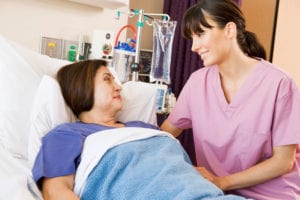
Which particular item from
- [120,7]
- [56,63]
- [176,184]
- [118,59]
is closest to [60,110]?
[56,63]

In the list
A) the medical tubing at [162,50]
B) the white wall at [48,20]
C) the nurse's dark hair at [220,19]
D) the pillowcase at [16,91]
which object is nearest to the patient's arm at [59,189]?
the pillowcase at [16,91]

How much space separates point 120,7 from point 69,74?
81cm

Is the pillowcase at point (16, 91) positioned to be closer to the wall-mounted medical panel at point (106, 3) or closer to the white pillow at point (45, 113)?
the white pillow at point (45, 113)

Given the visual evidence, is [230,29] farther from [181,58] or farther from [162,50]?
[181,58]

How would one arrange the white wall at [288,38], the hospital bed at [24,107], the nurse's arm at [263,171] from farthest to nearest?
1. the white wall at [288,38]
2. the nurse's arm at [263,171]
3. the hospital bed at [24,107]

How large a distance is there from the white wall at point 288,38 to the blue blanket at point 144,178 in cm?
252

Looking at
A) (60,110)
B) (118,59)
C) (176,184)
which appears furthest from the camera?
(118,59)

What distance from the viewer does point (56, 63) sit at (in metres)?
1.49

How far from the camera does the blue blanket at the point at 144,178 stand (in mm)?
962

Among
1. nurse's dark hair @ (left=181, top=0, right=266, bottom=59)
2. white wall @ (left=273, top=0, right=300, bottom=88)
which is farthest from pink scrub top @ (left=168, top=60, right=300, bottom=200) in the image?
white wall @ (left=273, top=0, right=300, bottom=88)

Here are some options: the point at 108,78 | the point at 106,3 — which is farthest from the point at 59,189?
the point at 106,3

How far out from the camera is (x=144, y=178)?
1027 mm

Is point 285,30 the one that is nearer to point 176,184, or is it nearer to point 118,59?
point 118,59

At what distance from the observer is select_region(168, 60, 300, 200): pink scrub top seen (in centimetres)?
131
